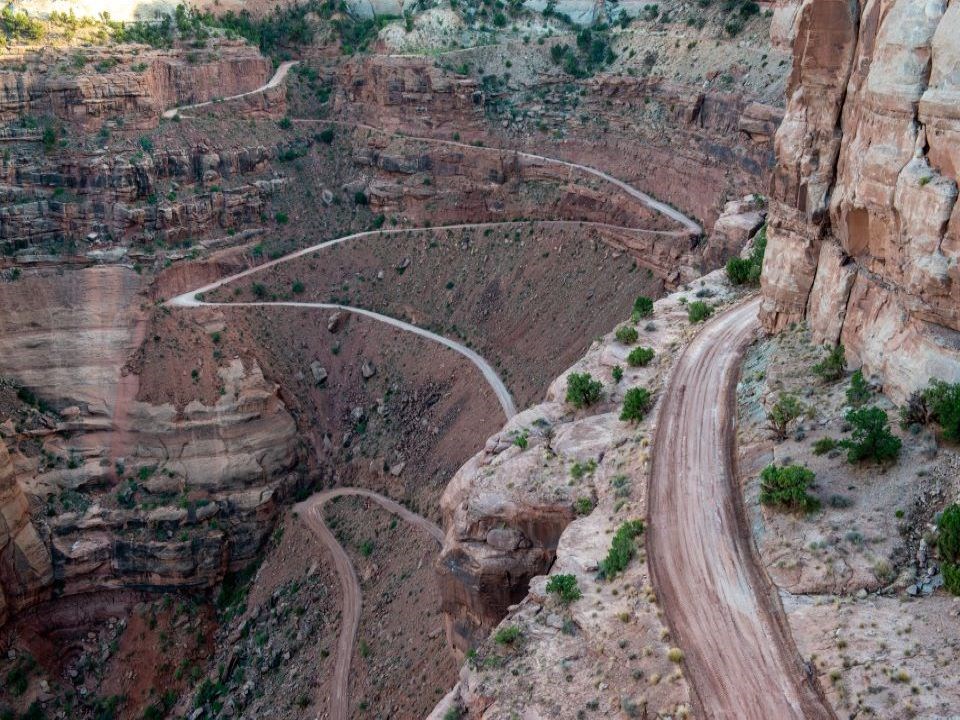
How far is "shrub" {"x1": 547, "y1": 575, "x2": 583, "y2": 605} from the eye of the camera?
73.7 ft

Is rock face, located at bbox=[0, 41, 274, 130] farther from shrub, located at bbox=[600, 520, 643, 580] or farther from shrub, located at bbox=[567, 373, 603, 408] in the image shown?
shrub, located at bbox=[600, 520, 643, 580]

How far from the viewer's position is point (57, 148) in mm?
58562

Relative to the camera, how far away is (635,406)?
29781mm

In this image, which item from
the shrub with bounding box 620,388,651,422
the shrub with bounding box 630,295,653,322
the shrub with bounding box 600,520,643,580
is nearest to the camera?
the shrub with bounding box 600,520,643,580

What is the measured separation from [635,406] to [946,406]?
10.7m

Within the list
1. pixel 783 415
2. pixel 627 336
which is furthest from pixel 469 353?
pixel 783 415

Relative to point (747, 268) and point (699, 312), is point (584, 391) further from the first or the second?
point (747, 268)

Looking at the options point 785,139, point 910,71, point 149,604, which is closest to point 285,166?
point 149,604

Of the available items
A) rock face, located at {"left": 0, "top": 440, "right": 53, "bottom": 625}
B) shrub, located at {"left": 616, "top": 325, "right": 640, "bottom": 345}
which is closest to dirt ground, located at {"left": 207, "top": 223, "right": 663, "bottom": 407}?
shrub, located at {"left": 616, "top": 325, "right": 640, "bottom": 345}

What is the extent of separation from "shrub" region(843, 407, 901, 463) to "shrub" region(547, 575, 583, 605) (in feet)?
26.9

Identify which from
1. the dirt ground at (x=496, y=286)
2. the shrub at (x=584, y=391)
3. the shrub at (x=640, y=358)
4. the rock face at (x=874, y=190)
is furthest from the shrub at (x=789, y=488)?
the dirt ground at (x=496, y=286)

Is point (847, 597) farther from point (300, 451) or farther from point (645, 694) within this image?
point (300, 451)

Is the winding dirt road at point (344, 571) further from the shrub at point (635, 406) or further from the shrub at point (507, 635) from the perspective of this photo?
the shrub at point (507, 635)

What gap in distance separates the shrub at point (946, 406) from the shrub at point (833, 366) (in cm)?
457
